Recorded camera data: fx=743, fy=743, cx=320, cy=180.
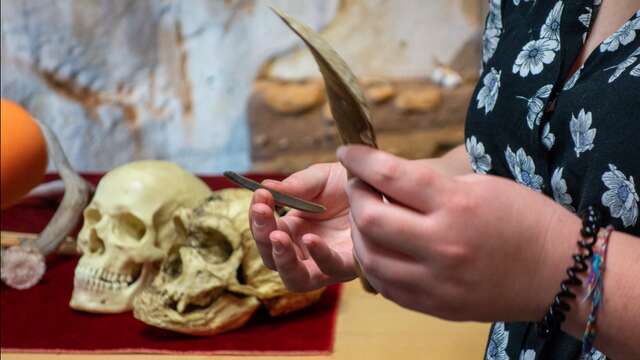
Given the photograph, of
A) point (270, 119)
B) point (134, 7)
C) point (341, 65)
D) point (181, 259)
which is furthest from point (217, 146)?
point (341, 65)

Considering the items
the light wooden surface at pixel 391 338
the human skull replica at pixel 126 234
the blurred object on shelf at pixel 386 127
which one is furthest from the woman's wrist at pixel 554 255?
the blurred object on shelf at pixel 386 127

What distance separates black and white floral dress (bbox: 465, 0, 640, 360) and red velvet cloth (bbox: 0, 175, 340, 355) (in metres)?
0.40

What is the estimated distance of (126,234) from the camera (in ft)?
3.52

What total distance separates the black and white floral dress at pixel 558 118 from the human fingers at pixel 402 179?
149mm

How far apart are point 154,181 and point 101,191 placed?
8 centimetres

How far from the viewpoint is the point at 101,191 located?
1096 millimetres

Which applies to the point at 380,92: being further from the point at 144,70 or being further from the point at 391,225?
the point at 391,225

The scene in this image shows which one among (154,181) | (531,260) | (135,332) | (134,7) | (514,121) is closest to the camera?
(531,260)

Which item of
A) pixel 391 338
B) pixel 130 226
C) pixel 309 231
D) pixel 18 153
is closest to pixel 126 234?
pixel 130 226

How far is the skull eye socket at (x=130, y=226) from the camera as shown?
42.1 inches

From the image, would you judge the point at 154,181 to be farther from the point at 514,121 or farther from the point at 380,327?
the point at 514,121

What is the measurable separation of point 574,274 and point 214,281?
2.15 ft

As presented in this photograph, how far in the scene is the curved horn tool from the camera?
0.36 metres

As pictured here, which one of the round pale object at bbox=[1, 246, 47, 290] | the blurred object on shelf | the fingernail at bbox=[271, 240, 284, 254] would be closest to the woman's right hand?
the fingernail at bbox=[271, 240, 284, 254]
